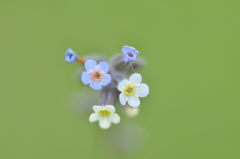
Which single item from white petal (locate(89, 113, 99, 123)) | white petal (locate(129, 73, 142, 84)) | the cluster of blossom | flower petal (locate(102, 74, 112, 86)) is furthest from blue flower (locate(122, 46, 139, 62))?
white petal (locate(89, 113, 99, 123))

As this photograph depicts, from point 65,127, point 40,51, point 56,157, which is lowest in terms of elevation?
point 56,157

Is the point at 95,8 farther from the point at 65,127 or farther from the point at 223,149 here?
the point at 223,149

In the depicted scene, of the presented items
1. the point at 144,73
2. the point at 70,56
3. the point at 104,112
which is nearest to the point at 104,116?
the point at 104,112

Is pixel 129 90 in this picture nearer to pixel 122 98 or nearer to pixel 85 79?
pixel 122 98

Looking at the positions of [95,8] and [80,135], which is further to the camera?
[95,8]

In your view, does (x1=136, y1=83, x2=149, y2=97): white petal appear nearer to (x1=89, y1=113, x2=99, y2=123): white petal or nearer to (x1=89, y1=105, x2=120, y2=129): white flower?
(x1=89, y1=105, x2=120, y2=129): white flower

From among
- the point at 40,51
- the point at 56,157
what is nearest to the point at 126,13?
the point at 40,51
